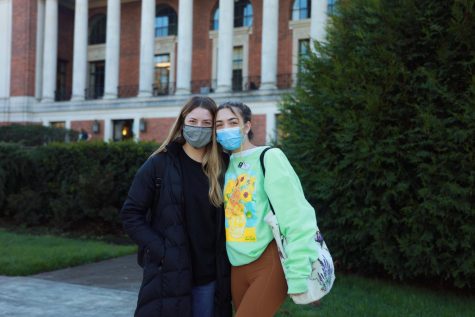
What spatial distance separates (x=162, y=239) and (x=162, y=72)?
37.1 metres

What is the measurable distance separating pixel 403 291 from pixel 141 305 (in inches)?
181

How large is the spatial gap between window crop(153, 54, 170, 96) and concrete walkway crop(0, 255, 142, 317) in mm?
30934

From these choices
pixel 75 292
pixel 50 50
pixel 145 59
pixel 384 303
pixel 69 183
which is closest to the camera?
pixel 384 303

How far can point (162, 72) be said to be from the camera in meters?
39.1

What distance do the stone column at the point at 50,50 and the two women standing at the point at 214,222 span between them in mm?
36285

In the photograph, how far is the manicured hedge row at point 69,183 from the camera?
11.8 meters

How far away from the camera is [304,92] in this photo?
7453 mm

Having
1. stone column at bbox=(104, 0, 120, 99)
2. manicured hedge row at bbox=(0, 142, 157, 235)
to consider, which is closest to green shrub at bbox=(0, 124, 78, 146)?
stone column at bbox=(104, 0, 120, 99)

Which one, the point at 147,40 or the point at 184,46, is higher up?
the point at 147,40

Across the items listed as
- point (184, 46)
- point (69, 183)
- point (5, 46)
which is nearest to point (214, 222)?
point (69, 183)

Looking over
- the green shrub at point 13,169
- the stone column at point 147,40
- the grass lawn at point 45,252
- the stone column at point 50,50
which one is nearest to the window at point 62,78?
the stone column at point 50,50

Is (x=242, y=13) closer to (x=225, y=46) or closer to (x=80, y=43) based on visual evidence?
(x=225, y=46)

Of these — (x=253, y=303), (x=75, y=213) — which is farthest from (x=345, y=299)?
(x=75, y=213)

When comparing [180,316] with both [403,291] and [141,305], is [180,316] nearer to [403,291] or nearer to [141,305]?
[141,305]
